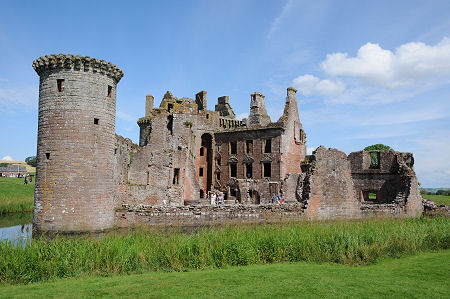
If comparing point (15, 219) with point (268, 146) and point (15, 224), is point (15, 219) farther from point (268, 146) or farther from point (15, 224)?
point (268, 146)

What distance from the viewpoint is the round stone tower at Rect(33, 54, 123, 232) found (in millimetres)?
17969

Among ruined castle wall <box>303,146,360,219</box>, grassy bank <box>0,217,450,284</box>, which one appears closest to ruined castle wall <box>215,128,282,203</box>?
ruined castle wall <box>303,146,360,219</box>

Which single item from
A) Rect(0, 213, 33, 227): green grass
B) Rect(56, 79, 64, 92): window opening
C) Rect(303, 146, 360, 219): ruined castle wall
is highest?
Rect(56, 79, 64, 92): window opening

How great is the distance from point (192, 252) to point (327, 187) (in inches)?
543

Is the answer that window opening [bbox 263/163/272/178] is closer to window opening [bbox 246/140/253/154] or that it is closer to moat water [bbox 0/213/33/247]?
window opening [bbox 246/140/253/154]

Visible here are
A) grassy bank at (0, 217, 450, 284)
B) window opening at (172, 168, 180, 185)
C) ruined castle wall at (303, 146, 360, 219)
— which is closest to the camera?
grassy bank at (0, 217, 450, 284)

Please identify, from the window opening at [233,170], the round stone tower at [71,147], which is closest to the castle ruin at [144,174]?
the round stone tower at [71,147]

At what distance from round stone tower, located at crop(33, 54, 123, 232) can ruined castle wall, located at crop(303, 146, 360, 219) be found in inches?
496

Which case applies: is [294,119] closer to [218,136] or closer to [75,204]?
[218,136]

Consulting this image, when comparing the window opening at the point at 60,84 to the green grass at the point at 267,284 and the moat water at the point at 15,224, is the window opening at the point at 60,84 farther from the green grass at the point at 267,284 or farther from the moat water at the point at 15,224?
the green grass at the point at 267,284

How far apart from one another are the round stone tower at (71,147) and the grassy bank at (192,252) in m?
5.05

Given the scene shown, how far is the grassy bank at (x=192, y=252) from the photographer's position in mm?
11102

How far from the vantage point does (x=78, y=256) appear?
1168cm

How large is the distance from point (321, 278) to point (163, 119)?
29652 mm
